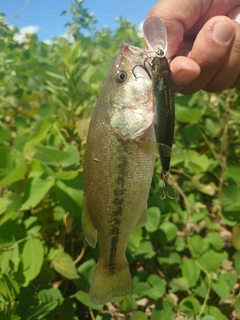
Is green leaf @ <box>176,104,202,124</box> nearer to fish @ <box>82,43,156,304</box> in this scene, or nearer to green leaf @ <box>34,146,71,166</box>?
green leaf @ <box>34,146,71,166</box>

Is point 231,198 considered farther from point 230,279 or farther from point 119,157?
point 119,157

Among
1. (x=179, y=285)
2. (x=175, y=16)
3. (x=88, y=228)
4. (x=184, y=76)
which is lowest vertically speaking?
(x=179, y=285)

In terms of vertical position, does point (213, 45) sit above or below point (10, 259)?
above

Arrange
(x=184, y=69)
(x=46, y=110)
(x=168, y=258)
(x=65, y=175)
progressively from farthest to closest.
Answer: (x=46, y=110), (x=168, y=258), (x=65, y=175), (x=184, y=69)

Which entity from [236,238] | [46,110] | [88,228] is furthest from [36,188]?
[236,238]

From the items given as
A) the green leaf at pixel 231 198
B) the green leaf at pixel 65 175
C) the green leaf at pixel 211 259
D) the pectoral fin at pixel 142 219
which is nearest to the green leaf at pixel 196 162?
the green leaf at pixel 231 198

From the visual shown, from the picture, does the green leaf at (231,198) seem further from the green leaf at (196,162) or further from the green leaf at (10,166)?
the green leaf at (10,166)

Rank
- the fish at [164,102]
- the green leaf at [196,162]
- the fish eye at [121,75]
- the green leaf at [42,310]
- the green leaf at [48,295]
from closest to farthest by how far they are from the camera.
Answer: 1. the fish at [164,102]
2. the fish eye at [121,75]
3. the green leaf at [42,310]
4. the green leaf at [48,295]
5. the green leaf at [196,162]
